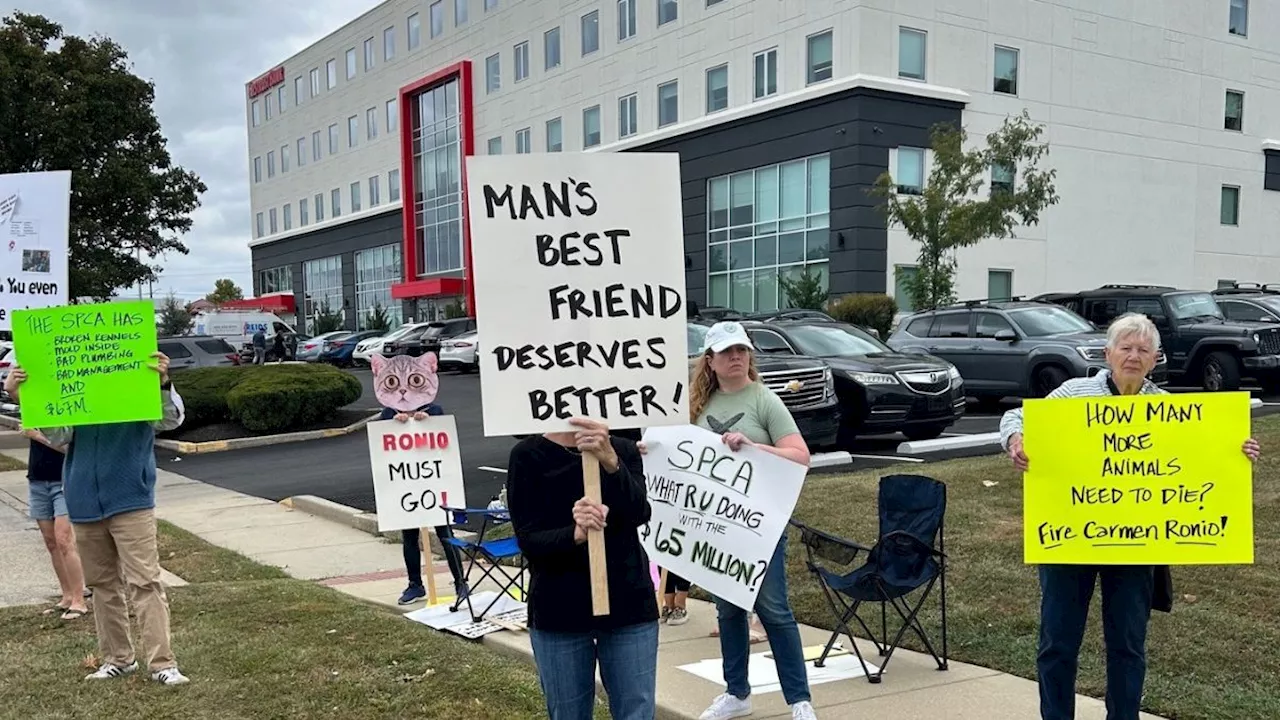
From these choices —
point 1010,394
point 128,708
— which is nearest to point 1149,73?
point 1010,394

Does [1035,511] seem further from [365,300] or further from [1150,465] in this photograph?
[365,300]

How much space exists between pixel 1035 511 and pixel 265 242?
69974 millimetres

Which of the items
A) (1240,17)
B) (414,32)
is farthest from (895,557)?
(414,32)

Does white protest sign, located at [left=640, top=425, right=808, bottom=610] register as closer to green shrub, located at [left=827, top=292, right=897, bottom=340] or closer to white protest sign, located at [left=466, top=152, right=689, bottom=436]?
white protest sign, located at [left=466, top=152, right=689, bottom=436]

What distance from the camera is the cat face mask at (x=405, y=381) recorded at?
675 centimetres

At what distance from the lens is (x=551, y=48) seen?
41.3 metres

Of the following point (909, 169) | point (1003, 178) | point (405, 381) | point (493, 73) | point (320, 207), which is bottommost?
point (405, 381)

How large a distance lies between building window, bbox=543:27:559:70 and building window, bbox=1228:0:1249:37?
25862mm

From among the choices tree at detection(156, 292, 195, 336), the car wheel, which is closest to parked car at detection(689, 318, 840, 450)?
the car wheel

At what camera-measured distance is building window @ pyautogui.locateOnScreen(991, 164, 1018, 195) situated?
24.1 m

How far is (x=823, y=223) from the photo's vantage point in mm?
30250

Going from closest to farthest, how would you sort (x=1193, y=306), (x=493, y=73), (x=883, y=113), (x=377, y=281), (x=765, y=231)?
(x=1193, y=306), (x=883, y=113), (x=765, y=231), (x=493, y=73), (x=377, y=281)

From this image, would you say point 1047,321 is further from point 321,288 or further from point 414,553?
point 321,288

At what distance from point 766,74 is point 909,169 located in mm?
5717
